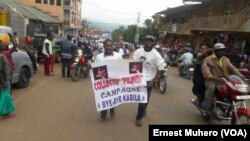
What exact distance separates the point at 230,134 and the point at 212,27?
24847 millimetres

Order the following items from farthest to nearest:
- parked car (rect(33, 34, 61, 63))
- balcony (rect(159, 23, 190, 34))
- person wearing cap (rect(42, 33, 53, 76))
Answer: balcony (rect(159, 23, 190, 34)) < parked car (rect(33, 34, 61, 63)) < person wearing cap (rect(42, 33, 53, 76))

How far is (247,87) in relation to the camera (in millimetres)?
6133

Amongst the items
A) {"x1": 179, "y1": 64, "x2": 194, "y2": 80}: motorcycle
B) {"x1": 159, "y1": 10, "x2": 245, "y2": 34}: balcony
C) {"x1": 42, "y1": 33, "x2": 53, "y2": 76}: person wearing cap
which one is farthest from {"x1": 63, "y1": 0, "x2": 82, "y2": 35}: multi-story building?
{"x1": 42, "y1": 33, "x2": 53, "y2": 76}: person wearing cap

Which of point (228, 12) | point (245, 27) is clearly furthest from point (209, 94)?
point (228, 12)

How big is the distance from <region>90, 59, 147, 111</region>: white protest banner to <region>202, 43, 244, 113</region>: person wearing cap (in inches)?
51.5

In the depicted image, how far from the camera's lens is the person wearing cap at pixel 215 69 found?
683 cm

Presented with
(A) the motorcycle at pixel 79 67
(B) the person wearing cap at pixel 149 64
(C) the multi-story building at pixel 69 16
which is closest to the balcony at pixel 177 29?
(A) the motorcycle at pixel 79 67

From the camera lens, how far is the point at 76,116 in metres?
7.40

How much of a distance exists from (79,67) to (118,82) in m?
6.76

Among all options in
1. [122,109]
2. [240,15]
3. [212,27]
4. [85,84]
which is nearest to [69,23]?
[212,27]

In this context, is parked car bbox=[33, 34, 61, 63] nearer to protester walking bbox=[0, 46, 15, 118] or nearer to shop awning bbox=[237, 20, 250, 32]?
protester walking bbox=[0, 46, 15, 118]

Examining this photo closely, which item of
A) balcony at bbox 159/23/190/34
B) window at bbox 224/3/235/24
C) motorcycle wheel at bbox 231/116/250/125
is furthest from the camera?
balcony at bbox 159/23/190/34

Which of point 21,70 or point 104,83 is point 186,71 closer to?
point 21,70

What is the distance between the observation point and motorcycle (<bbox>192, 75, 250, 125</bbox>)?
6059 mm
